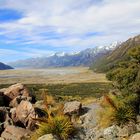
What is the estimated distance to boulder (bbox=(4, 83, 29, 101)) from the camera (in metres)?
34.2

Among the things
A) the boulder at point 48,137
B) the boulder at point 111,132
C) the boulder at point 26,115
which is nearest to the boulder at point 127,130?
the boulder at point 111,132

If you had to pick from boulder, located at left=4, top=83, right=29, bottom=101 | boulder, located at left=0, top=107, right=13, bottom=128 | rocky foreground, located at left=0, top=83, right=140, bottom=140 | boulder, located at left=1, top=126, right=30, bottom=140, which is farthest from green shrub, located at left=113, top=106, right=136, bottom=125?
boulder, located at left=4, top=83, right=29, bottom=101

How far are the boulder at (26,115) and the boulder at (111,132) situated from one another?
608 centimetres

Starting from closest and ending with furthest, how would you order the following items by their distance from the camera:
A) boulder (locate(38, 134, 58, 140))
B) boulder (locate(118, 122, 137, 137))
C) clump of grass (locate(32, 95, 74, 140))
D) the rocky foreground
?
boulder (locate(38, 134, 58, 140)) → clump of grass (locate(32, 95, 74, 140)) → boulder (locate(118, 122, 137, 137)) → the rocky foreground

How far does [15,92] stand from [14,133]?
31.6ft

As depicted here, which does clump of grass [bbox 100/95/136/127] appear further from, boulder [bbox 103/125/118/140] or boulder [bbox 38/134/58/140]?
boulder [bbox 38/134/58/140]

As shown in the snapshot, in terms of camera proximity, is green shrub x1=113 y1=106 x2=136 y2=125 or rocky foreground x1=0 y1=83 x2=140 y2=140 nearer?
rocky foreground x1=0 y1=83 x2=140 y2=140

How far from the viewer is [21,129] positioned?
2617 centimetres

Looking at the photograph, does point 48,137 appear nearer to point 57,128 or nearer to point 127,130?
point 57,128

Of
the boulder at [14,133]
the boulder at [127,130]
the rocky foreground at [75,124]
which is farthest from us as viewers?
the boulder at [14,133]

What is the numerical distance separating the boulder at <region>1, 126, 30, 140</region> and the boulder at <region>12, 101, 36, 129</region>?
737mm

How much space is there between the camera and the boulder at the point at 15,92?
34.2 metres

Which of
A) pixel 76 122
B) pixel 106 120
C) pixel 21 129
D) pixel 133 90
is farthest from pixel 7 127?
pixel 133 90

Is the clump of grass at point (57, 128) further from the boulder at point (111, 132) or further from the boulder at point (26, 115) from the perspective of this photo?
the boulder at point (26, 115)
